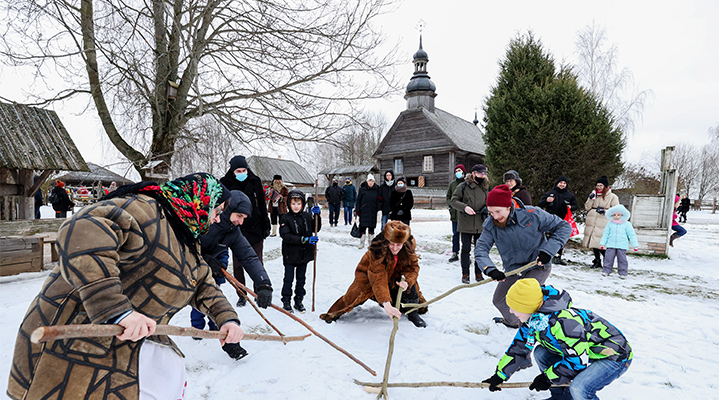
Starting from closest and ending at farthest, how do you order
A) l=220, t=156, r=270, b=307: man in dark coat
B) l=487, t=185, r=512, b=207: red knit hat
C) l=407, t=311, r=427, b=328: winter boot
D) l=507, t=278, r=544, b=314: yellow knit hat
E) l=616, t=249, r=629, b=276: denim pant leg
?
l=507, t=278, r=544, b=314: yellow knit hat < l=487, t=185, r=512, b=207: red knit hat < l=407, t=311, r=427, b=328: winter boot < l=220, t=156, r=270, b=307: man in dark coat < l=616, t=249, r=629, b=276: denim pant leg

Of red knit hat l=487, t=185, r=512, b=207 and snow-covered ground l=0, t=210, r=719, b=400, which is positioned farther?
red knit hat l=487, t=185, r=512, b=207

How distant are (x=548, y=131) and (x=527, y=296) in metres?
8.57

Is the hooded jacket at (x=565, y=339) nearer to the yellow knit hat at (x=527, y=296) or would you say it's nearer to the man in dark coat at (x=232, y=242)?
the yellow knit hat at (x=527, y=296)

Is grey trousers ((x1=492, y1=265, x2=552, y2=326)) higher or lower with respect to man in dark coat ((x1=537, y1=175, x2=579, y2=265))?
lower

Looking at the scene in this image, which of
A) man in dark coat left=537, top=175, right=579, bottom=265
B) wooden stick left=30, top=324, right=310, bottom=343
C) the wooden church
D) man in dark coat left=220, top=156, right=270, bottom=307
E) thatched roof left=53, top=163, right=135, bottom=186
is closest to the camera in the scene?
wooden stick left=30, top=324, right=310, bottom=343

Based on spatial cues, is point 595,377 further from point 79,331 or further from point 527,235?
point 79,331

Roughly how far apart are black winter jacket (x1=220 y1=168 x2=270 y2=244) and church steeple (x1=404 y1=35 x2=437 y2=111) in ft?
83.0

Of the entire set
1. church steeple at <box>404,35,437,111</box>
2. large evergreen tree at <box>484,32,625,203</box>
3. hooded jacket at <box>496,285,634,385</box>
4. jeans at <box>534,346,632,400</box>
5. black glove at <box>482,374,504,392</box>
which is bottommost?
black glove at <box>482,374,504,392</box>

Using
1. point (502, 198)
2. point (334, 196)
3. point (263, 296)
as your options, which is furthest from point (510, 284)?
point (334, 196)

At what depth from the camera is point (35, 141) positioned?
5922 mm

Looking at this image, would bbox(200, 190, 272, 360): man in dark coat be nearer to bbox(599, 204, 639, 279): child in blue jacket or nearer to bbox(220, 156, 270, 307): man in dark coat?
bbox(220, 156, 270, 307): man in dark coat

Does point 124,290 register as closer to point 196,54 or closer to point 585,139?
point 196,54

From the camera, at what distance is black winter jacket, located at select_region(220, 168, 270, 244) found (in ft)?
14.8

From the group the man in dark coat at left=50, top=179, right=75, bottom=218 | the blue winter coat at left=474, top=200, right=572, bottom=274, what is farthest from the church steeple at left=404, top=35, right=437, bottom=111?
the blue winter coat at left=474, top=200, right=572, bottom=274
